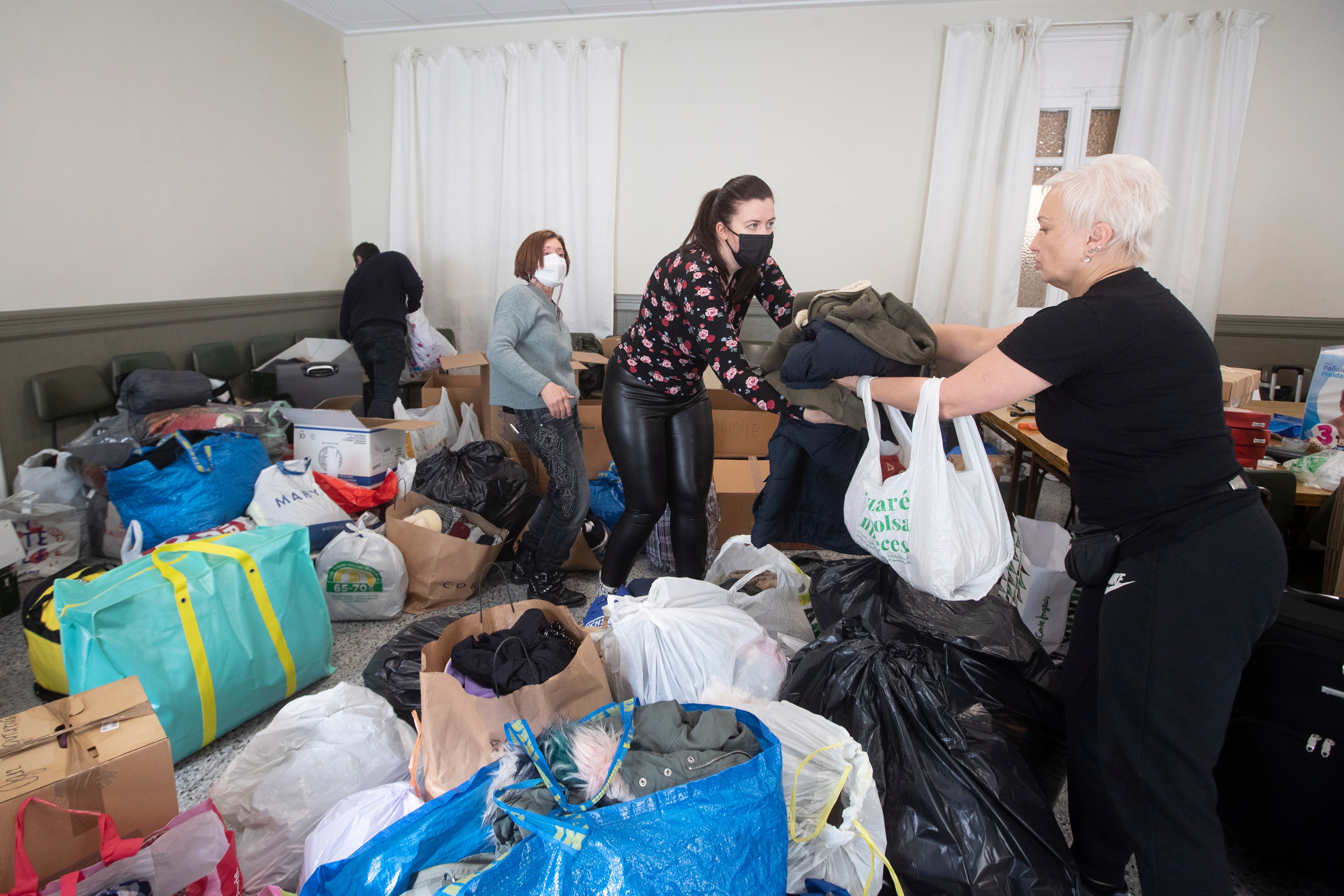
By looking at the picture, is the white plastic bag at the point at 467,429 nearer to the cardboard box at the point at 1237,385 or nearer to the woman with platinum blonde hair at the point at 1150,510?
the woman with platinum blonde hair at the point at 1150,510

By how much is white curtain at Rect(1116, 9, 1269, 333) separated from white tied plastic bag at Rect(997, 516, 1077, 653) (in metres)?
2.83

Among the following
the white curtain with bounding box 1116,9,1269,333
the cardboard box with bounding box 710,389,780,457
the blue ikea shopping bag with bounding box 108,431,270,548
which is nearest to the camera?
the blue ikea shopping bag with bounding box 108,431,270,548

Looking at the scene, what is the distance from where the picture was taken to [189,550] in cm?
164

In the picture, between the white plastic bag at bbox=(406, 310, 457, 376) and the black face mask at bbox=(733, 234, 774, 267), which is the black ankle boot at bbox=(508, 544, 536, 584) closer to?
the black face mask at bbox=(733, 234, 774, 267)

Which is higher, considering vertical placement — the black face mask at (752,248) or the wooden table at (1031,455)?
the black face mask at (752,248)

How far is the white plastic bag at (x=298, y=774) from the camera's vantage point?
1205mm

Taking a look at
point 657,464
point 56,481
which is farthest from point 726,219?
point 56,481

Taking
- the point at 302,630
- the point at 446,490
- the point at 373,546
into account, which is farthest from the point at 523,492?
the point at 302,630

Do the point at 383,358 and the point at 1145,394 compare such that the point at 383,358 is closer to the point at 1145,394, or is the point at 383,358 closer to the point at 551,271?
the point at 551,271

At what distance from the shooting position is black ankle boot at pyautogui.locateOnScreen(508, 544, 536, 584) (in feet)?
8.21

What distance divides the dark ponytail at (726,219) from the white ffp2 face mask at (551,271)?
75 centimetres

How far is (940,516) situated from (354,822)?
3.36 feet

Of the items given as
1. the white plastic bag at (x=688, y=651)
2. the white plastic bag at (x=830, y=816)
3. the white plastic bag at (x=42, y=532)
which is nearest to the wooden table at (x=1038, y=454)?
the white plastic bag at (x=688, y=651)

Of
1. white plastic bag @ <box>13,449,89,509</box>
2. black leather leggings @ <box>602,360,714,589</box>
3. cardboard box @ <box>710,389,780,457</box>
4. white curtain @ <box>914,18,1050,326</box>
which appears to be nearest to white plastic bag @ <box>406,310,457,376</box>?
white plastic bag @ <box>13,449,89,509</box>
